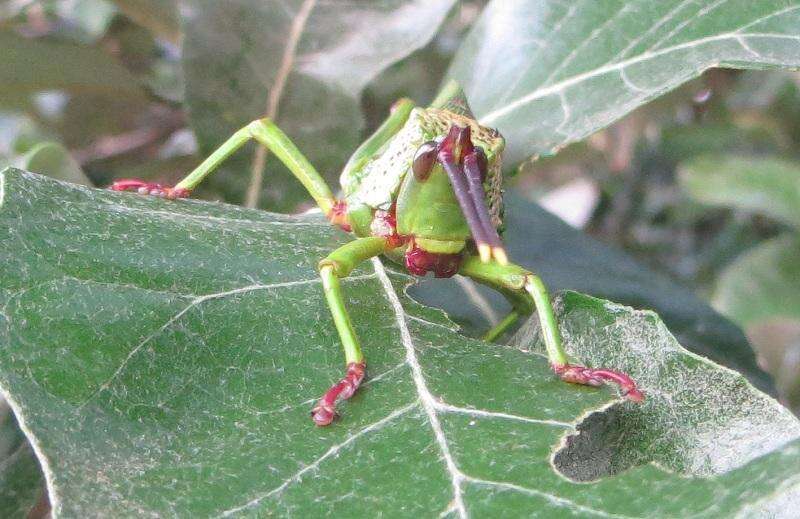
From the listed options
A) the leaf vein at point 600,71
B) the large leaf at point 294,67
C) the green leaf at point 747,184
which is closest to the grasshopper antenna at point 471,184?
the leaf vein at point 600,71

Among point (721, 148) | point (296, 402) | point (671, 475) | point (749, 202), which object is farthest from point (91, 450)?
point (721, 148)

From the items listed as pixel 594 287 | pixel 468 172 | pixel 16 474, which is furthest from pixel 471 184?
pixel 16 474

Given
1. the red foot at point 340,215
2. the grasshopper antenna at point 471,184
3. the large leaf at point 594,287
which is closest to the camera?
the grasshopper antenna at point 471,184

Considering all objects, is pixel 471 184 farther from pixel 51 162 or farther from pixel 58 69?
pixel 58 69

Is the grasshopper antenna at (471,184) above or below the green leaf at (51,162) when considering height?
above

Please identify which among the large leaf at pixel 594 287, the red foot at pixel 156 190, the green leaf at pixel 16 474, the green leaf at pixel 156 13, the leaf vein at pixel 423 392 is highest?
the green leaf at pixel 156 13

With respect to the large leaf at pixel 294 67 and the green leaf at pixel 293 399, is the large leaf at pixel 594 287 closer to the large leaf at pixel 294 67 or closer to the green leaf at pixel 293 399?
the large leaf at pixel 294 67

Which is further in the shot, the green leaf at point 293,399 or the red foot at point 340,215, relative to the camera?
the red foot at point 340,215
